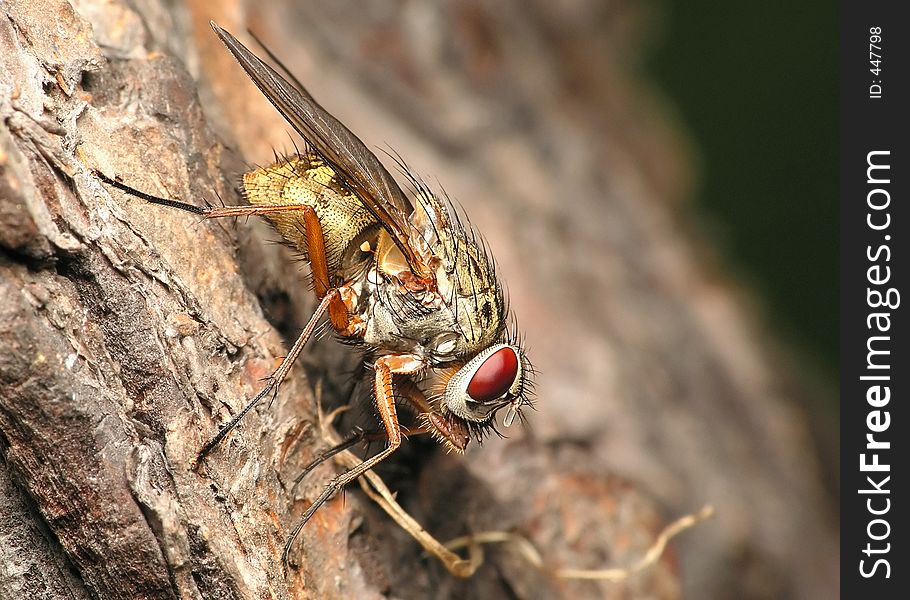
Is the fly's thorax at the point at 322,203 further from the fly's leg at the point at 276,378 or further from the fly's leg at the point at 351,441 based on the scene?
the fly's leg at the point at 351,441

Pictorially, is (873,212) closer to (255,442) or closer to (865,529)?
(865,529)

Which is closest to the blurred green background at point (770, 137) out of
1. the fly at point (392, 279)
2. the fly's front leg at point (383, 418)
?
the fly at point (392, 279)

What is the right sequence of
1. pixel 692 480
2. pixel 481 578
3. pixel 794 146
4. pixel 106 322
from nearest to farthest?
pixel 106 322
pixel 481 578
pixel 692 480
pixel 794 146

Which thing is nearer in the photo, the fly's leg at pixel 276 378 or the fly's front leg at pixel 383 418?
the fly's leg at pixel 276 378

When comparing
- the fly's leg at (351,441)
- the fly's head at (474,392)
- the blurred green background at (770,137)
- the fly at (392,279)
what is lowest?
the fly's leg at (351,441)

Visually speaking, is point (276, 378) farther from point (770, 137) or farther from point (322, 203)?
point (770, 137)

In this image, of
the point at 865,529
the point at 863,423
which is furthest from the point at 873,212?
the point at 865,529
